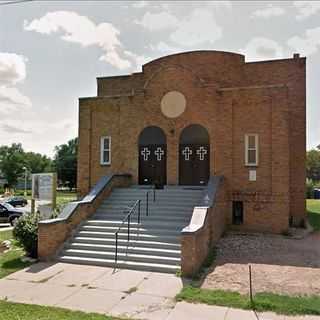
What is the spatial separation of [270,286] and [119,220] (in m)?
5.89

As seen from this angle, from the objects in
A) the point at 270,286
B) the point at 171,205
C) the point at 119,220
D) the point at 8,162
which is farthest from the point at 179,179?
the point at 8,162

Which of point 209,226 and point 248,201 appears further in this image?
point 248,201

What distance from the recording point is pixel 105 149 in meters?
17.0

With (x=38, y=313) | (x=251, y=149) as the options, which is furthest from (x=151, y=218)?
(x=38, y=313)

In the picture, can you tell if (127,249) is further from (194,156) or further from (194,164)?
(194,156)

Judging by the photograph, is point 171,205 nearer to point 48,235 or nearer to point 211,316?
point 48,235

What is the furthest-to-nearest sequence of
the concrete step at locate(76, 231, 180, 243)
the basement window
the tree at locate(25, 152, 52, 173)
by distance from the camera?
the tree at locate(25, 152, 52, 173), the basement window, the concrete step at locate(76, 231, 180, 243)

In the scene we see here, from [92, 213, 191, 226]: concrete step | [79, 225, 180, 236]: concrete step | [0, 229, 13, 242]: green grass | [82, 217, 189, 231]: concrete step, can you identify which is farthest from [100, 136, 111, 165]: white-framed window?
[79, 225, 180, 236]: concrete step

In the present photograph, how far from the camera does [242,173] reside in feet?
47.5

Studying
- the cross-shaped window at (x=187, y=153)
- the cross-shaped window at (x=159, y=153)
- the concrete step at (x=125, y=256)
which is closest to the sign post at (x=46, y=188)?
the concrete step at (x=125, y=256)

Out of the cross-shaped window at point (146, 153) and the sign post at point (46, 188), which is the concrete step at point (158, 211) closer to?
the sign post at point (46, 188)

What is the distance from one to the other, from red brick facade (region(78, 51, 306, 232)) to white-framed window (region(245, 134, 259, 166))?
168 millimetres

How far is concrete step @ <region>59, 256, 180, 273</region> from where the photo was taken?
9539 mm

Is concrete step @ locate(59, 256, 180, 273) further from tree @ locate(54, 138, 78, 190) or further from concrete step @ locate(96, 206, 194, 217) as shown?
tree @ locate(54, 138, 78, 190)
